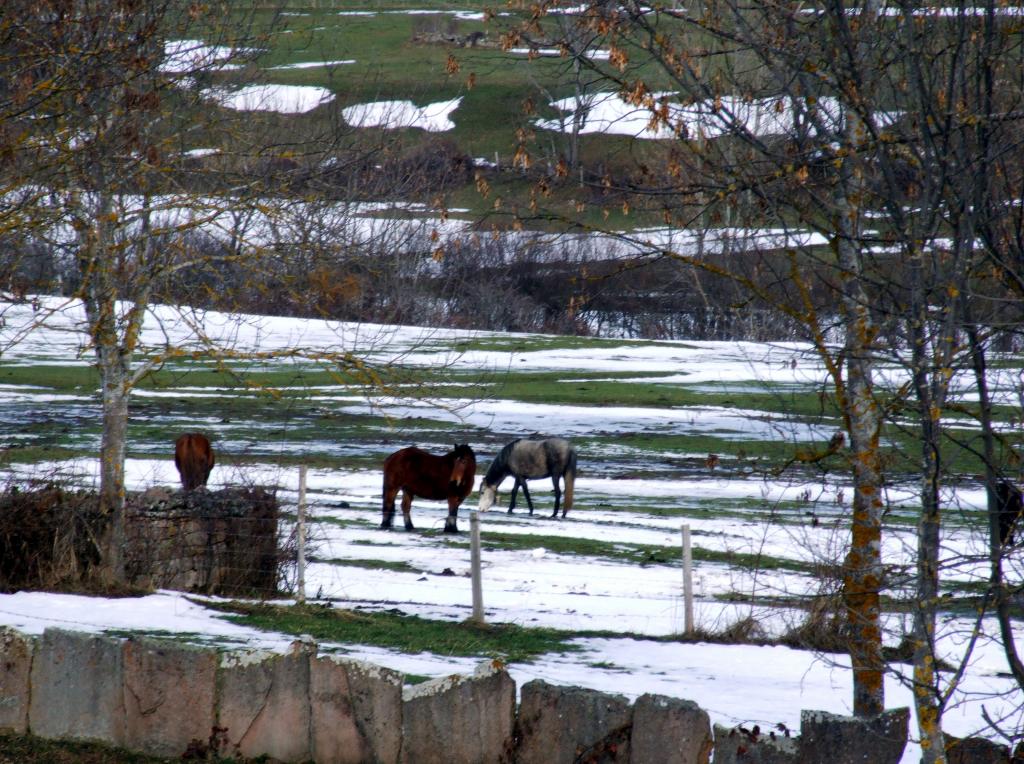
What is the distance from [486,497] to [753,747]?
13765 millimetres

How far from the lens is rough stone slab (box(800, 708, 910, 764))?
6.07 m

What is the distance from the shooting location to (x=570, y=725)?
6762mm

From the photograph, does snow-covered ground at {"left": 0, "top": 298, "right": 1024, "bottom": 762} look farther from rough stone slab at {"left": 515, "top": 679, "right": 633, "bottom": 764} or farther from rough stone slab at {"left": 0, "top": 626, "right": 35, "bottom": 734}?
rough stone slab at {"left": 0, "top": 626, "right": 35, "bottom": 734}

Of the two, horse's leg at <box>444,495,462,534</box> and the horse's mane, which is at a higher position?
the horse's mane

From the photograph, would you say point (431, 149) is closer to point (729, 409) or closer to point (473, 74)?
point (473, 74)

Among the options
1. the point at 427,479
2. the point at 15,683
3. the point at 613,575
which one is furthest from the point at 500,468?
the point at 15,683

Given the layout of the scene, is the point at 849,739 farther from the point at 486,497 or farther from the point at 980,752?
the point at 486,497

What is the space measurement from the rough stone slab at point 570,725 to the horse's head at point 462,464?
33.8 feet

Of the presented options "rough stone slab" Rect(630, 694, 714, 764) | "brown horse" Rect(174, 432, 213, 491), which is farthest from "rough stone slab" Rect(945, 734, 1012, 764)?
"brown horse" Rect(174, 432, 213, 491)

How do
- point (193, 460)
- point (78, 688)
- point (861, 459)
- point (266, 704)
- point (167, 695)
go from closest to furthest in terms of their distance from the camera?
point (861, 459), point (266, 704), point (167, 695), point (78, 688), point (193, 460)

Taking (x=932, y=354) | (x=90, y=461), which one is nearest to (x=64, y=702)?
(x=932, y=354)

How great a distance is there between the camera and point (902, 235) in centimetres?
531

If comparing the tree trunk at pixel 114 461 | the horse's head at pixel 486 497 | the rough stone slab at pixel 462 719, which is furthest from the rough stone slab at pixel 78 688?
the horse's head at pixel 486 497

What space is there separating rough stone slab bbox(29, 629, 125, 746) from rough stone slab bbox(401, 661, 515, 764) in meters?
1.93
